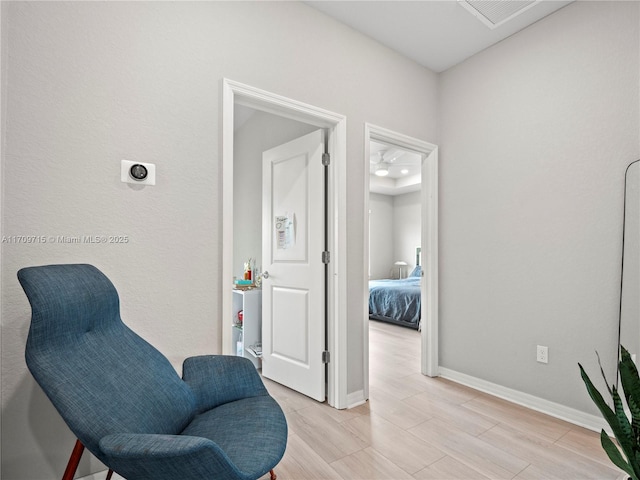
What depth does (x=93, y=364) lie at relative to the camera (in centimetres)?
123

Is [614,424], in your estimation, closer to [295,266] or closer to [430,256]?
[295,266]

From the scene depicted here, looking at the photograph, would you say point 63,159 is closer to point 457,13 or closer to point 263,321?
point 263,321

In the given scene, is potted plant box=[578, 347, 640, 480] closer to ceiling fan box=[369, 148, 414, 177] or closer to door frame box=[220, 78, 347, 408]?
door frame box=[220, 78, 347, 408]

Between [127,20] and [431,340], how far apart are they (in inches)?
123

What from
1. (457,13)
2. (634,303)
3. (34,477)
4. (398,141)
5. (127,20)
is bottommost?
(34,477)

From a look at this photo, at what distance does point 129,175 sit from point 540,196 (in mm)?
2648

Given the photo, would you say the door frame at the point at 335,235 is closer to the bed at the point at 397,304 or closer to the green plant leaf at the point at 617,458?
the green plant leaf at the point at 617,458

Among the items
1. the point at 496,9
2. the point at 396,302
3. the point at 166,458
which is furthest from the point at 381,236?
the point at 166,458

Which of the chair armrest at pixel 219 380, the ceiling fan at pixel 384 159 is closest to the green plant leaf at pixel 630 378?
the chair armrest at pixel 219 380

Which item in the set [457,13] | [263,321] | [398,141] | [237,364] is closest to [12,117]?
[237,364]

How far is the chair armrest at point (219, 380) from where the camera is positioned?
1.54 m

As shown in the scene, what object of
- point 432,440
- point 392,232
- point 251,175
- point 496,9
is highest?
point 496,9

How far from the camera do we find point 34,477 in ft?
4.80

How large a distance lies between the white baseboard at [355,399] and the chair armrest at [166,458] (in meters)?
1.63
